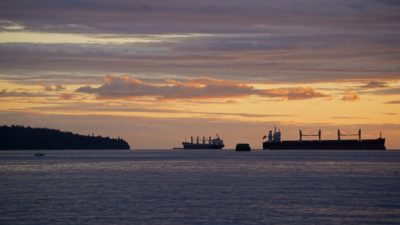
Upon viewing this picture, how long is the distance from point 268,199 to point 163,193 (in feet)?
37.0

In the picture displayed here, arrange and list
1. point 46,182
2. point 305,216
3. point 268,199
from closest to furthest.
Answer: point 305,216
point 268,199
point 46,182

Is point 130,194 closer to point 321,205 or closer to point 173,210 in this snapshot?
point 173,210

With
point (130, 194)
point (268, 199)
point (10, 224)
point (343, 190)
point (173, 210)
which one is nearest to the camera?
point (10, 224)

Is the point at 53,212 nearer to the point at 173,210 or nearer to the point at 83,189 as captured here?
the point at 173,210

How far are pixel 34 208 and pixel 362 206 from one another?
84.1ft

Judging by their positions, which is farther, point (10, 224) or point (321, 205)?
point (321, 205)

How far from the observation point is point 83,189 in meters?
74.4

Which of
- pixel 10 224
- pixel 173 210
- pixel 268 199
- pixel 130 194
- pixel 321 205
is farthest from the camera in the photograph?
pixel 130 194

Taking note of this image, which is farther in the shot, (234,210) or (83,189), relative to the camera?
(83,189)

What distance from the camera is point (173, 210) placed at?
5394 cm

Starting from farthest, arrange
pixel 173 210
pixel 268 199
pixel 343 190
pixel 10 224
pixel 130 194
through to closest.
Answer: pixel 343 190
pixel 130 194
pixel 268 199
pixel 173 210
pixel 10 224

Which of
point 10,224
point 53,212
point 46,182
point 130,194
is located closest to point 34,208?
point 53,212

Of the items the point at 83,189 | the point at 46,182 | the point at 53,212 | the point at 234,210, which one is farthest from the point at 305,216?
the point at 46,182

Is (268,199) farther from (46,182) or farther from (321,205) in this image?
(46,182)
